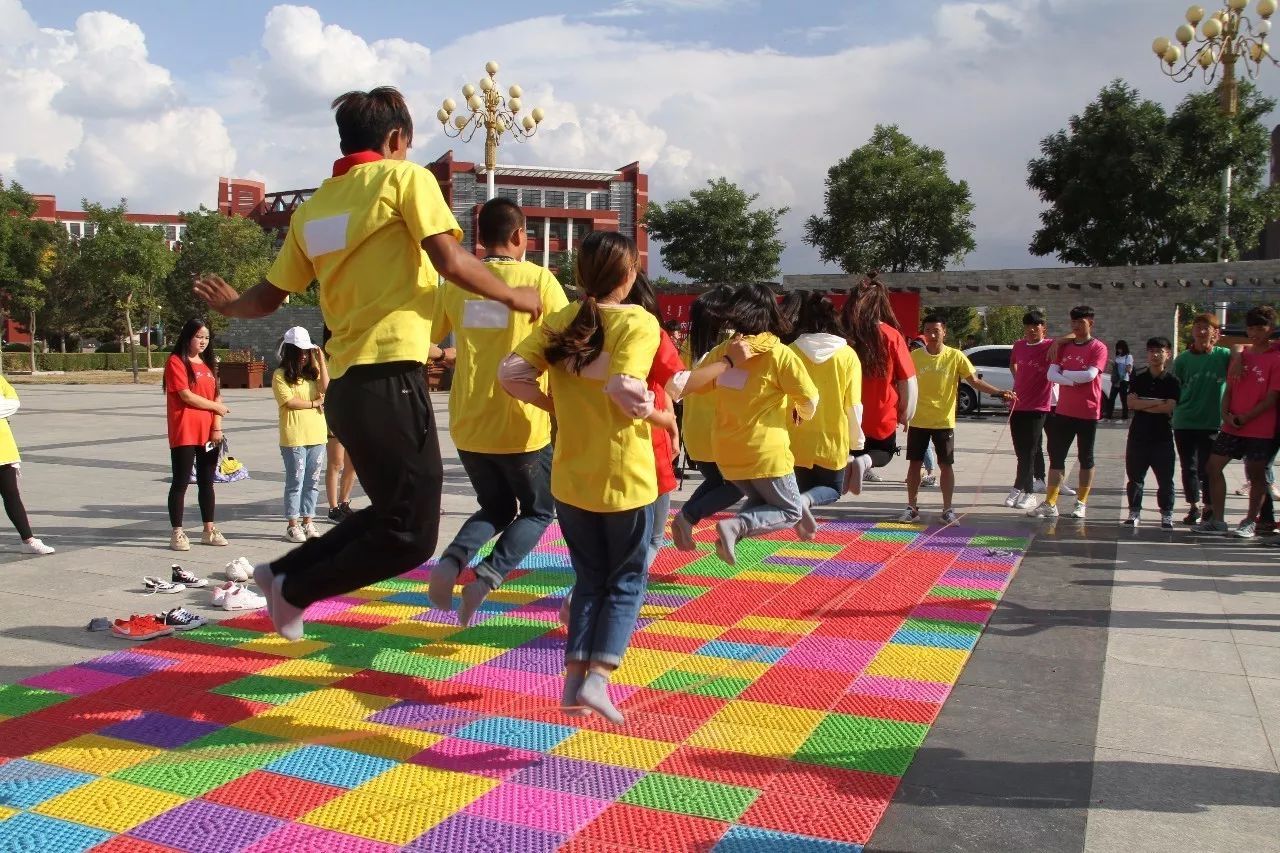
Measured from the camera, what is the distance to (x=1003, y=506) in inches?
384

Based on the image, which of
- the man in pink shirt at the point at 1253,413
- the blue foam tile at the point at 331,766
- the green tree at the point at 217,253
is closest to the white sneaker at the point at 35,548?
the blue foam tile at the point at 331,766

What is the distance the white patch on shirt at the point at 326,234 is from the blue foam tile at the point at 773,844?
2.25m

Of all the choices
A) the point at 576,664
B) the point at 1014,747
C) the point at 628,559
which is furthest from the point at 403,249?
the point at 1014,747

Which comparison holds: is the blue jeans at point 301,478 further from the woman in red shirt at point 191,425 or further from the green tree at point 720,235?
the green tree at point 720,235

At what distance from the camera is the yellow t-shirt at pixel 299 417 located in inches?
299

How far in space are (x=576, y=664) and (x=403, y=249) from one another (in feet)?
5.03

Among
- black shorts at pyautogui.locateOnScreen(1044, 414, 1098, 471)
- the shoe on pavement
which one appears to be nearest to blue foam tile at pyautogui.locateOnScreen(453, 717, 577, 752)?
the shoe on pavement

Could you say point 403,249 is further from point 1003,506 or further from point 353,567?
point 1003,506

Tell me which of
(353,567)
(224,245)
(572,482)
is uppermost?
(224,245)

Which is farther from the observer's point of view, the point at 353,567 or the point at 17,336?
the point at 17,336

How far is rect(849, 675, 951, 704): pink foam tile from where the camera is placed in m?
4.23

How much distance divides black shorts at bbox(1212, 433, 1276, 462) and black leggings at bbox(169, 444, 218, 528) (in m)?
7.66

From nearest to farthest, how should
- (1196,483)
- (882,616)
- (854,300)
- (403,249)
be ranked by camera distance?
1. (403,249)
2. (882,616)
3. (854,300)
4. (1196,483)

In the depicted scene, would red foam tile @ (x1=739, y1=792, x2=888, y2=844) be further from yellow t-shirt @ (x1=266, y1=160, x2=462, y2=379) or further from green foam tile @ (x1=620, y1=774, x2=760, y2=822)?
yellow t-shirt @ (x1=266, y1=160, x2=462, y2=379)
